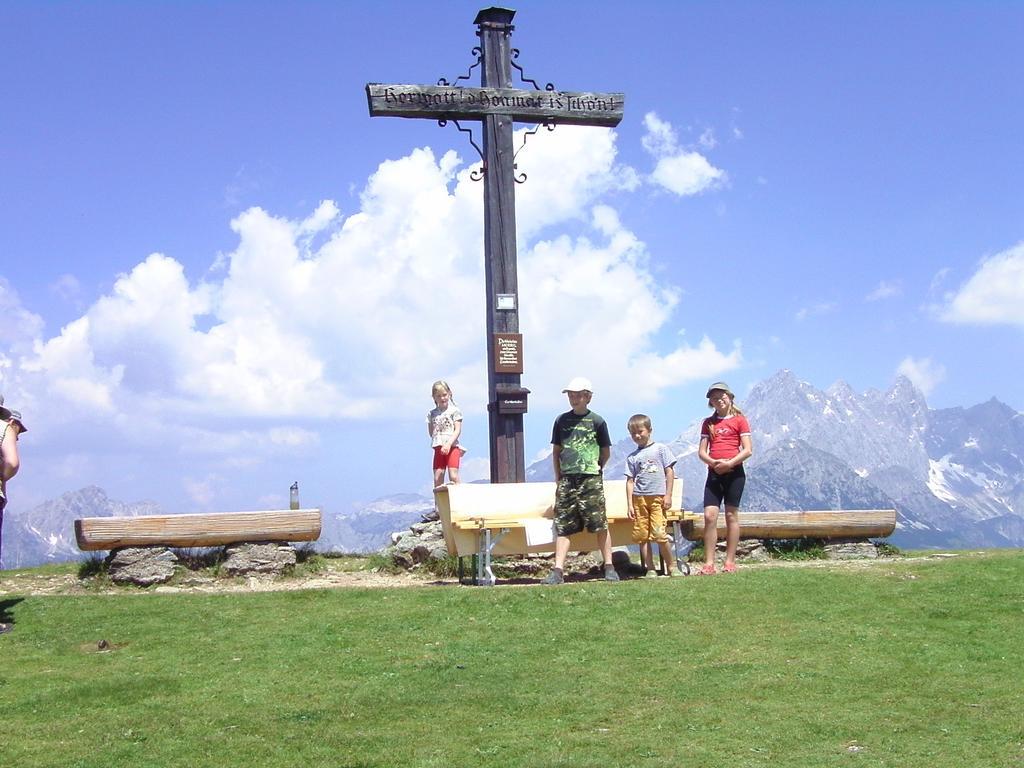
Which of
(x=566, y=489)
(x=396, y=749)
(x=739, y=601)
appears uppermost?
(x=566, y=489)

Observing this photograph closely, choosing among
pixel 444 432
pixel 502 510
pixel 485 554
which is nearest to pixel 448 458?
pixel 444 432

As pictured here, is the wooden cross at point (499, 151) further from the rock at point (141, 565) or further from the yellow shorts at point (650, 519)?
the rock at point (141, 565)

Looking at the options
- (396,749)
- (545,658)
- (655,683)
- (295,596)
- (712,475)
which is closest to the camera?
(396,749)

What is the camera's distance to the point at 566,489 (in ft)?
40.9

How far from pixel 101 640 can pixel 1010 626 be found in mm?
8079

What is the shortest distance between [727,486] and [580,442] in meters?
1.71

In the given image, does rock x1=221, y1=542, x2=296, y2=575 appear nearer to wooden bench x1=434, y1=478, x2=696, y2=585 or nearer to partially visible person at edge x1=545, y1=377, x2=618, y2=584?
wooden bench x1=434, y1=478, x2=696, y2=585

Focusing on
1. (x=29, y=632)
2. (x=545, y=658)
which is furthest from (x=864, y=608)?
(x=29, y=632)

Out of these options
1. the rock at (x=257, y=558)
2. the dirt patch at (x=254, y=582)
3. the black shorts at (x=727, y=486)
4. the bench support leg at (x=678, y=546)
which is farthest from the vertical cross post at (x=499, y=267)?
the black shorts at (x=727, y=486)

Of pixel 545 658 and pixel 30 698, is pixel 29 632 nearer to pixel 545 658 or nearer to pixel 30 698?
pixel 30 698

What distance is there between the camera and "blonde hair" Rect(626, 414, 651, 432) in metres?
12.6

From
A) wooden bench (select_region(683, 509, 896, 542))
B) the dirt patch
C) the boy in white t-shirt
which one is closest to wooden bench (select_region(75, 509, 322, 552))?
the dirt patch

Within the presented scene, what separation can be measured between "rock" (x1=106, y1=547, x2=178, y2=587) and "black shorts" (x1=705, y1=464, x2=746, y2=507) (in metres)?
6.51

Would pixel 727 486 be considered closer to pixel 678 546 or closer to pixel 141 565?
pixel 678 546
